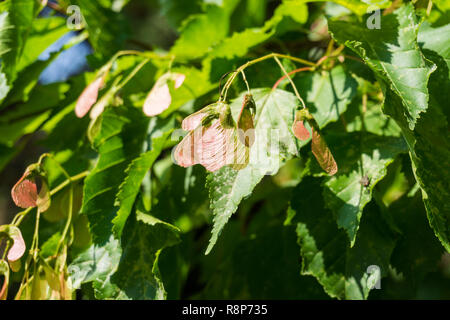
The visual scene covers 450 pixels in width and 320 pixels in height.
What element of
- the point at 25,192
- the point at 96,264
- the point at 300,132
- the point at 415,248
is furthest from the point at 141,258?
the point at 415,248

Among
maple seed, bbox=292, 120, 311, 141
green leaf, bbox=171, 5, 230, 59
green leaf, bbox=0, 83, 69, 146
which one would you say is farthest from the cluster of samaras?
green leaf, bbox=0, 83, 69, 146

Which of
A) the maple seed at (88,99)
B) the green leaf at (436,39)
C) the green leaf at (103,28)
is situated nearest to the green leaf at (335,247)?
the green leaf at (436,39)

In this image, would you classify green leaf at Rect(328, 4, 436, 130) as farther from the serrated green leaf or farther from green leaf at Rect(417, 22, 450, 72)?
the serrated green leaf

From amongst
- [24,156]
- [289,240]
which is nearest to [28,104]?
[289,240]

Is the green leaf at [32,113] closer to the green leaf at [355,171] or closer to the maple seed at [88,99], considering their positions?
the maple seed at [88,99]

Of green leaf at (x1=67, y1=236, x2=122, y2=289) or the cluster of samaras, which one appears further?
green leaf at (x1=67, y1=236, x2=122, y2=289)

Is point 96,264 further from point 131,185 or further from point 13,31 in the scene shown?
point 13,31

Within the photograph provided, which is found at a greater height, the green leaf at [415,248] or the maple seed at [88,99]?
the maple seed at [88,99]
